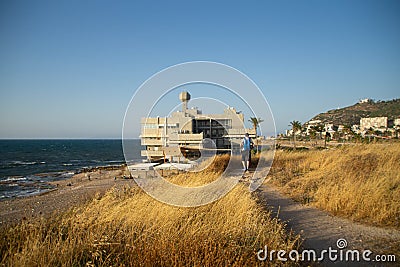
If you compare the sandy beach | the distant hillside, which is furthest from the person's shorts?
the distant hillside

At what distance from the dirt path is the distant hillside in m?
77.5

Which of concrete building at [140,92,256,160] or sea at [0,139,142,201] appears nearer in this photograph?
concrete building at [140,92,256,160]

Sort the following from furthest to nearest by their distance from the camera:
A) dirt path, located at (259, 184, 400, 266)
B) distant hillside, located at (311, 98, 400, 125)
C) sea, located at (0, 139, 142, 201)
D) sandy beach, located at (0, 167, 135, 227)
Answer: distant hillside, located at (311, 98, 400, 125) → sea, located at (0, 139, 142, 201) → sandy beach, located at (0, 167, 135, 227) → dirt path, located at (259, 184, 400, 266)

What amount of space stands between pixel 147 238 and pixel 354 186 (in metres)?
4.90

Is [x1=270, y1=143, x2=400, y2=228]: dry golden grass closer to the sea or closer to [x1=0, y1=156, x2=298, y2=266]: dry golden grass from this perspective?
[x1=0, y1=156, x2=298, y2=266]: dry golden grass

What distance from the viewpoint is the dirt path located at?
376 centimetres

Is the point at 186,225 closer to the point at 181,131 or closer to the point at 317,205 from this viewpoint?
the point at 317,205

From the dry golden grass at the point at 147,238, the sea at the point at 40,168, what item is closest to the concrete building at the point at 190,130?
the sea at the point at 40,168

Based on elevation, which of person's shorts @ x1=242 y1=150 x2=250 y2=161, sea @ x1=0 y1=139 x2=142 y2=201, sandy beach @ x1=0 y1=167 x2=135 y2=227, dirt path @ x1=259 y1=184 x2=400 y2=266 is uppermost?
person's shorts @ x1=242 y1=150 x2=250 y2=161

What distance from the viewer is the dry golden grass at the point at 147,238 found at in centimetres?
292

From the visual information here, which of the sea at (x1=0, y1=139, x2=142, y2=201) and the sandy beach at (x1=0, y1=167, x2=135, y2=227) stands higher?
the sandy beach at (x1=0, y1=167, x2=135, y2=227)

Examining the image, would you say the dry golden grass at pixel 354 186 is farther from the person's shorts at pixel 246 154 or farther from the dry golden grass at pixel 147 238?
the dry golden grass at pixel 147 238

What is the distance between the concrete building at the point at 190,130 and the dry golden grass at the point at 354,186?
29.5 feet

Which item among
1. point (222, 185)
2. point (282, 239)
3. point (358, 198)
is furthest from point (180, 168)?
point (282, 239)
